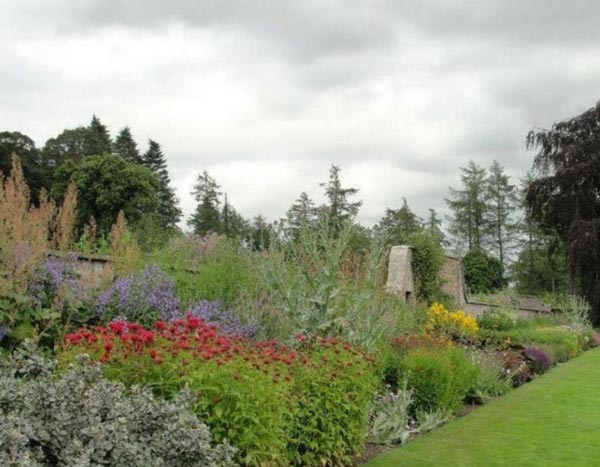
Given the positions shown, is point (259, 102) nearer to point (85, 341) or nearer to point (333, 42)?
point (333, 42)

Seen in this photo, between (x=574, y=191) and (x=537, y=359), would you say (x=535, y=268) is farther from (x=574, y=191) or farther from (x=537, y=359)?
(x=537, y=359)

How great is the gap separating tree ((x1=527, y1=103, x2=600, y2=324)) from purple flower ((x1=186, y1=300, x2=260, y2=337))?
2105 centimetres

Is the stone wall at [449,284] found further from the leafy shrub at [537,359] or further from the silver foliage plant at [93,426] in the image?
the silver foliage plant at [93,426]

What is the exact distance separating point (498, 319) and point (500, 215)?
33821 mm

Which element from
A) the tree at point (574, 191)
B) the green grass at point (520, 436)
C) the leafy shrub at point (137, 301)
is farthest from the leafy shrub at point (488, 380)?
the tree at point (574, 191)

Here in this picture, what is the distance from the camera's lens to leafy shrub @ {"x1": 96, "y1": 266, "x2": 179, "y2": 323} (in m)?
6.36

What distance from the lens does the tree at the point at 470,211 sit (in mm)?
51469

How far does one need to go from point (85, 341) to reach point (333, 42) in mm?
5225

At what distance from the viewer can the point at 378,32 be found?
24.5ft

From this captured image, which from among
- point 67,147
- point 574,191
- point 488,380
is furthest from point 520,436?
point 67,147

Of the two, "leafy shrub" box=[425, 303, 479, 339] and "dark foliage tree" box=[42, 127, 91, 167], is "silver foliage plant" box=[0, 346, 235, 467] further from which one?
"dark foliage tree" box=[42, 127, 91, 167]

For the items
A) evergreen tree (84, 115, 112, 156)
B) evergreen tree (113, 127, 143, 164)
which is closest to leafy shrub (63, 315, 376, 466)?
evergreen tree (84, 115, 112, 156)

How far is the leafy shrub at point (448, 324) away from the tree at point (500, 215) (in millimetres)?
38818

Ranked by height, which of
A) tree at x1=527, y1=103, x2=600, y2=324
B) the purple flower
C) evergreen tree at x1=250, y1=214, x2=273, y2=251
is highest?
tree at x1=527, y1=103, x2=600, y2=324
